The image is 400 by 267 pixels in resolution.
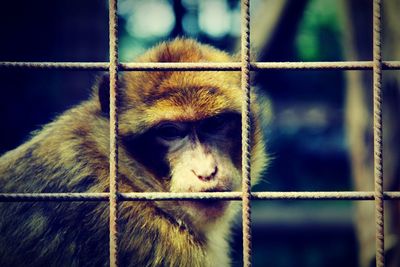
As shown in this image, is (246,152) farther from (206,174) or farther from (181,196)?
(206,174)

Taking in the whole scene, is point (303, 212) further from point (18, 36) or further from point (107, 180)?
point (107, 180)

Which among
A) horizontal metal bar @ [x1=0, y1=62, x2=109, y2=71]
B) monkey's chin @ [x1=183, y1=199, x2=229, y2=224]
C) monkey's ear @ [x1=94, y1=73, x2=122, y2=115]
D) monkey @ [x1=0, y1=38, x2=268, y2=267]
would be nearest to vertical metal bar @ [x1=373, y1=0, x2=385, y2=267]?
monkey @ [x1=0, y1=38, x2=268, y2=267]

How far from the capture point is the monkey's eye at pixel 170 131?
2352 mm

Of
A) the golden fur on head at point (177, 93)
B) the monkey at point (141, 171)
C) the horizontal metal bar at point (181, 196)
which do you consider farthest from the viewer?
the golden fur on head at point (177, 93)

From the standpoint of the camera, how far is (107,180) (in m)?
2.18

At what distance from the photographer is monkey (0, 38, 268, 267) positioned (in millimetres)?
2066

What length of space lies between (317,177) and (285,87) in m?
1.44

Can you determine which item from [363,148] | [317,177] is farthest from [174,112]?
[317,177]

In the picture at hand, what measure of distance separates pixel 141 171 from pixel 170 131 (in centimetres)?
21

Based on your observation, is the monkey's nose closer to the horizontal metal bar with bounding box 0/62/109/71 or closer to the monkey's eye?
the monkey's eye

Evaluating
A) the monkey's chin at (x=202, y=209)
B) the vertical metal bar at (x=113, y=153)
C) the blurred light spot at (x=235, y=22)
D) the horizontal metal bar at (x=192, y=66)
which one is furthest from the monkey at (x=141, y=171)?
the blurred light spot at (x=235, y=22)

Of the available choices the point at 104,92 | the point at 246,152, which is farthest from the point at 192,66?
the point at 104,92

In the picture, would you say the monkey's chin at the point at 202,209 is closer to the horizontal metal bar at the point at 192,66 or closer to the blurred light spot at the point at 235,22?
the horizontal metal bar at the point at 192,66

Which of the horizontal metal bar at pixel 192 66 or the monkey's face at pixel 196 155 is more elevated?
the horizontal metal bar at pixel 192 66
